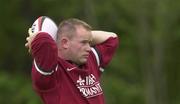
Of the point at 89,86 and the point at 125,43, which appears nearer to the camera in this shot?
the point at 89,86

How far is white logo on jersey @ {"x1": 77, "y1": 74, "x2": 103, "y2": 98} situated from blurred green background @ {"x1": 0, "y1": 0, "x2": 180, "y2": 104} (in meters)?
7.84

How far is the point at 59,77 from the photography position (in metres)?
5.52

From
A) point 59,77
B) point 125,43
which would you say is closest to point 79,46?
point 59,77

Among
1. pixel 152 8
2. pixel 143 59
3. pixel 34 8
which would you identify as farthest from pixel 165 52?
pixel 34 8

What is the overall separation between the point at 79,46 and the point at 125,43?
10418 mm

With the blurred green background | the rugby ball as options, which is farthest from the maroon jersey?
the blurred green background

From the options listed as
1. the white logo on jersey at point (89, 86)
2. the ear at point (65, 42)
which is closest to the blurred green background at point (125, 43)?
the white logo on jersey at point (89, 86)

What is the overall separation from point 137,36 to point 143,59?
1.96 feet

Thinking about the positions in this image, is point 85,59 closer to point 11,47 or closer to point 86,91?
point 86,91

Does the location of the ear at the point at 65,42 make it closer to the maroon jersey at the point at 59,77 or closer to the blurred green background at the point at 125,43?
the maroon jersey at the point at 59,77

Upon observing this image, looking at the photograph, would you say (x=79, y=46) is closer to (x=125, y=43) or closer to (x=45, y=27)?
(x=45, y=27)

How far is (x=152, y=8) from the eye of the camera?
45.5 feet

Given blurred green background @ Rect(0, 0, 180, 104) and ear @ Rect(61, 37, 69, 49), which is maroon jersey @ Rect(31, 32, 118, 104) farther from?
blurred green background @ Rect(0, 0, 180, 104)

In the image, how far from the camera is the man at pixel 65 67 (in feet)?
17.4
